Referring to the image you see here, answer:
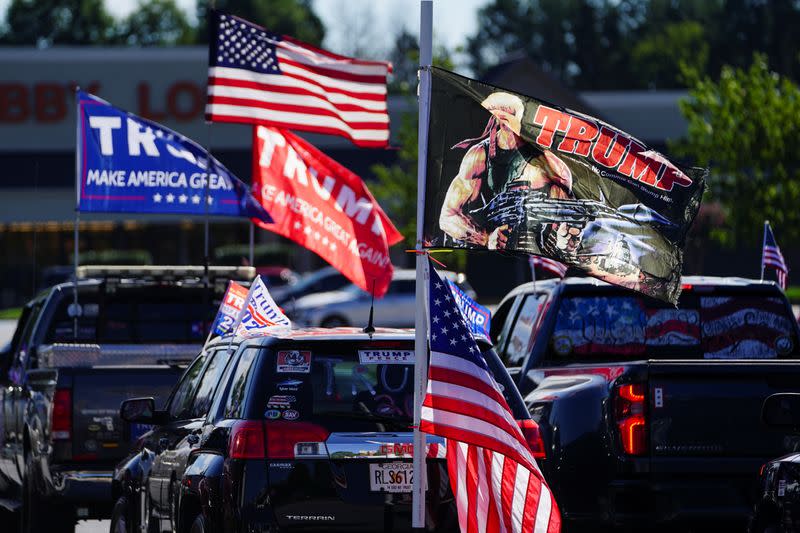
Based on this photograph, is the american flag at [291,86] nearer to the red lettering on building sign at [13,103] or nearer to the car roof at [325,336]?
the car roof at [325,336]

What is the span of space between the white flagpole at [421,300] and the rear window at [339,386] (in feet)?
1.14

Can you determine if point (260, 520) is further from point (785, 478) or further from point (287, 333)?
point (785, 478)

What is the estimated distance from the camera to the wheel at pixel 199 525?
7793 millimetres

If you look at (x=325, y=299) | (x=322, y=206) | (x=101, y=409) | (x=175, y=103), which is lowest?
(x=325, y=299)

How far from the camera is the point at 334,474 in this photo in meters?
7.48

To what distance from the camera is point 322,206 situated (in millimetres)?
13164

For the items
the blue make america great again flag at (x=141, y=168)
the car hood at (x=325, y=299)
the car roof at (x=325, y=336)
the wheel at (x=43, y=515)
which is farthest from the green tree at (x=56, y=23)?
the car roof at (x=325, y=336)

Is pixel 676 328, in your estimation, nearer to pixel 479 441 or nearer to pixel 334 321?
pixel 479 441

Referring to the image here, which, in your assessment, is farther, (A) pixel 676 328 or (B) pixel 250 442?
(A) pixel 676 328

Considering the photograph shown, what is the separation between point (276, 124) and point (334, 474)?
6.56 meters

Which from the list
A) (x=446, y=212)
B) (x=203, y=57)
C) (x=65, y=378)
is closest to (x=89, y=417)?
(x=65, y=378)

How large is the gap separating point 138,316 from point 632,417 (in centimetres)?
499

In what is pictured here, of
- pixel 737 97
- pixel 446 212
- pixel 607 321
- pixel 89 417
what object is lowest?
pixel 89 417

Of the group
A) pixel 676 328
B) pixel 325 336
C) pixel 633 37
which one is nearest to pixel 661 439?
pixel 676 328
